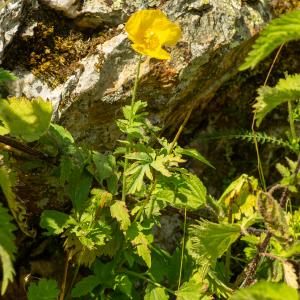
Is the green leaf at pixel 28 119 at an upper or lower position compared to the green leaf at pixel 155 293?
upper

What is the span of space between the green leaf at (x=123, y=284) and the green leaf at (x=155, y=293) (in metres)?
0.08

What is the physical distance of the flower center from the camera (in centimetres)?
192

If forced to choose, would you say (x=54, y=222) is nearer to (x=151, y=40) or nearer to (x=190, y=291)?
(x=190, y=291)

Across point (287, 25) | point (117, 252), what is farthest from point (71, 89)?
point (287, 25)

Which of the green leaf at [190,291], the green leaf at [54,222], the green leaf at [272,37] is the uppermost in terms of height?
the green leaf at [272,37]

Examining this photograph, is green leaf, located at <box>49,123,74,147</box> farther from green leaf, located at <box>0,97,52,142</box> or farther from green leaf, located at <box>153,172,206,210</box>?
green leaf, located at <box>153,172,206,210</box>

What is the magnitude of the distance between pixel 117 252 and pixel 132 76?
0.80m

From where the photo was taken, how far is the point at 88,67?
2.30 meters

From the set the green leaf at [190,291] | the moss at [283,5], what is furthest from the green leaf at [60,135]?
the moss at [283,5]

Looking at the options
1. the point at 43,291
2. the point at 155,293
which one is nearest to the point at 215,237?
the point at 155,293

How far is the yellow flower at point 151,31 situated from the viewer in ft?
6.24

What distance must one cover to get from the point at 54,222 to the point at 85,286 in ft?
→ 1.03

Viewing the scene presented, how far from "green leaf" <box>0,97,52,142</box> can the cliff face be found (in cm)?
31

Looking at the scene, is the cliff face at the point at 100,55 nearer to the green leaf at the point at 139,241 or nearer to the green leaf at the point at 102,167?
the green leaf at the point at 102,167
